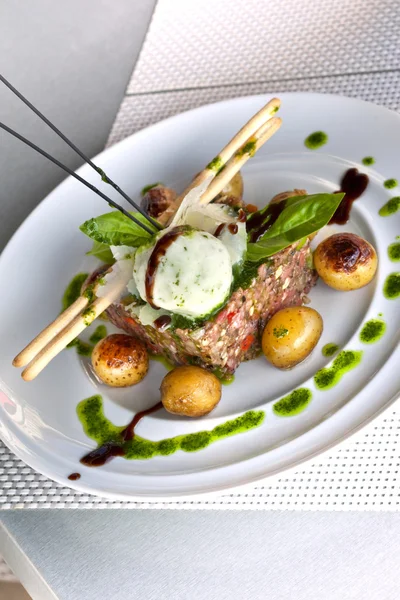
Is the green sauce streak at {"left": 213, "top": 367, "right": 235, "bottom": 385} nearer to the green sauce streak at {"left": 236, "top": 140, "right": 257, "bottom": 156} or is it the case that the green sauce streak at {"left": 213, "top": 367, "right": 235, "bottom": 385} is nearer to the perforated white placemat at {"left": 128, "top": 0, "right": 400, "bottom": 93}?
the green sauce streak at {"left": 236, "top": 140, "right": 257, "bottom": 156}

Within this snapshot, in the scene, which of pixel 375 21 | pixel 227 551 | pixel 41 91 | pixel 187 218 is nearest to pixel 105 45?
pixel 41 91

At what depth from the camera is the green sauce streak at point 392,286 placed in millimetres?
2424

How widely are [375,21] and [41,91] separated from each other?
179 cm

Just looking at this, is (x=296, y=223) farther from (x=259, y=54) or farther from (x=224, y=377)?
(x=259, y=54)

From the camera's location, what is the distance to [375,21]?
3439mm

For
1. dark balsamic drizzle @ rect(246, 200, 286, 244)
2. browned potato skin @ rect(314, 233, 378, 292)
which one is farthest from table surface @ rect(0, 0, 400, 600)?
dark balsamic drizzle @ rect(246, 200, 286, 244)

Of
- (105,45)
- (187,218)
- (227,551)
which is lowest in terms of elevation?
(227,551)

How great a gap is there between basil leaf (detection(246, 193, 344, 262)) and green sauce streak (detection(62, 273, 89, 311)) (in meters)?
0.87

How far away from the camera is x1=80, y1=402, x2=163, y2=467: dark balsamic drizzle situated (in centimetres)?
225

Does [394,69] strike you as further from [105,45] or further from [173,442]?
[173,442]

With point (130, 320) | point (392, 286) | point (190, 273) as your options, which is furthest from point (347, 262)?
point (130, 320)

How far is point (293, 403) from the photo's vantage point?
228cm

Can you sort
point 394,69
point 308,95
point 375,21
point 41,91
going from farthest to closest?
point 41,91 → point 375,21 → point 394,69 → point 308,95

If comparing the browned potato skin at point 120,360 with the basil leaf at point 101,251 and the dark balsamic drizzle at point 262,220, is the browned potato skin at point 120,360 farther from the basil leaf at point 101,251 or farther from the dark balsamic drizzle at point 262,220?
the dark balsamic drizzle at point 262,220
